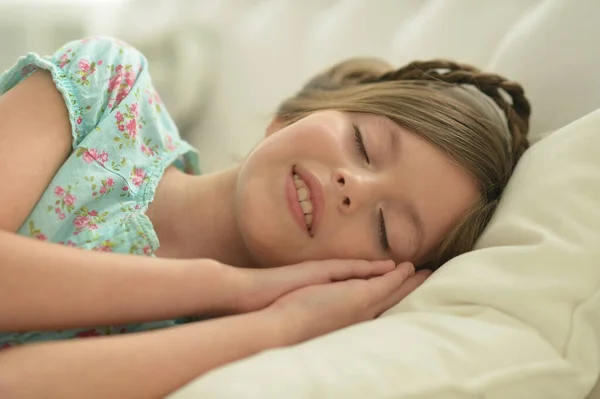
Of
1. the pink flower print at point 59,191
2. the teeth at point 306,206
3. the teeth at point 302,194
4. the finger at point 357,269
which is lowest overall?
the finger at point 357,269

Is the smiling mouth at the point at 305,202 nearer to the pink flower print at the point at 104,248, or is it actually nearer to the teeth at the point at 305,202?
Answer: the teeth at the point at 305,202

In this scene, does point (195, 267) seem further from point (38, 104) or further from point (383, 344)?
point (38, 104)

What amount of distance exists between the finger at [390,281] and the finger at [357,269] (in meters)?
0.02

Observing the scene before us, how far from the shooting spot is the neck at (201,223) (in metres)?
1.06

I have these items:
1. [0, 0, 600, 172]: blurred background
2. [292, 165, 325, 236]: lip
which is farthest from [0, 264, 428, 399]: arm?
[0, 0, 600, 172]: blurred background

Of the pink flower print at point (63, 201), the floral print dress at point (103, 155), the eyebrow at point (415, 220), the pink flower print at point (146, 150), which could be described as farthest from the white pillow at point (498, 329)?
the pink flower print at point (146, 150)

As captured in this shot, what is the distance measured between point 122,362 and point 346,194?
40 centimetres

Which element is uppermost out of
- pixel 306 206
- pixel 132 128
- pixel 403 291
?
pixel 132 128

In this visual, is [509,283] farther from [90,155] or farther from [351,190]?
[90,155]

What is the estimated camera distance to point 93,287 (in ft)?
2.40

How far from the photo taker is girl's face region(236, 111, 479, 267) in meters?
0.92

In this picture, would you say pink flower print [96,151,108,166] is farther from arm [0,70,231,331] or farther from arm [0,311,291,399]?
arm [0,311,291,399]

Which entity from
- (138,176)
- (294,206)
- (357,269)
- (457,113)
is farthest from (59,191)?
(457,113)

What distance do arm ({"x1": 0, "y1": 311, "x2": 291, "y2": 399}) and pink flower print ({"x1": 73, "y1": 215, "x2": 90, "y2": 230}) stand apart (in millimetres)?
295
